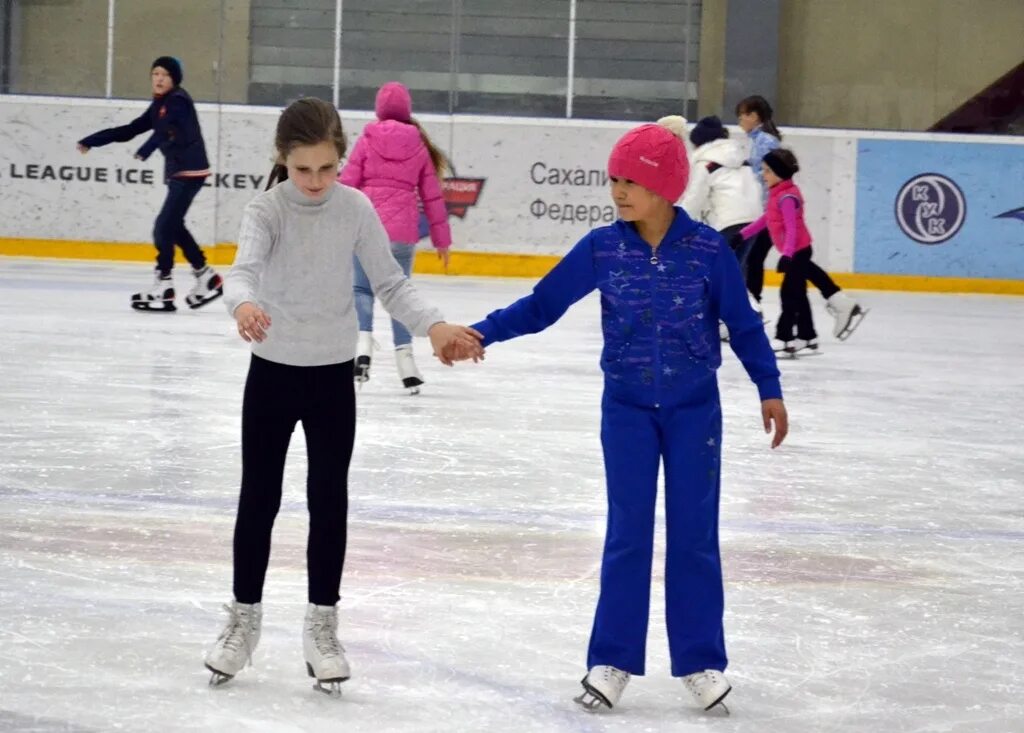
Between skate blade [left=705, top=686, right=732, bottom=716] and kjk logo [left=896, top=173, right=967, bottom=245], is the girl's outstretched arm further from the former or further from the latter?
kjk logo [left=896, top=173, right=967, bottom=245]

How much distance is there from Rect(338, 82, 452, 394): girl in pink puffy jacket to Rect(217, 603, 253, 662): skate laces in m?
4.11

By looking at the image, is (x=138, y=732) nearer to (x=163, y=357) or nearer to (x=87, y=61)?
(x=163, y=357)

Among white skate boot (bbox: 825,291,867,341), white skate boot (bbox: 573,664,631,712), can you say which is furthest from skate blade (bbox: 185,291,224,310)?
white skate boot (bbox: 573,664,631,712)

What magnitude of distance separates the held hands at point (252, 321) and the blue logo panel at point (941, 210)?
12024mm

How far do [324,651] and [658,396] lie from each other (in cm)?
69

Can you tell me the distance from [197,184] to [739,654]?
7.49 metres

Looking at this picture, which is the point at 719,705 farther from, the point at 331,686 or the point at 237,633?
the point at 237,633

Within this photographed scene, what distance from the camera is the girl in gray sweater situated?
276 cm

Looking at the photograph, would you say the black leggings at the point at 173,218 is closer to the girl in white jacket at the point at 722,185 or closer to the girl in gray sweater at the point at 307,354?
the girl in white jacket at the point at 722,185

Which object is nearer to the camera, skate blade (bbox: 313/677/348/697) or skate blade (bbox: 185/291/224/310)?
skate blade (bbox: 313/677/348/697)

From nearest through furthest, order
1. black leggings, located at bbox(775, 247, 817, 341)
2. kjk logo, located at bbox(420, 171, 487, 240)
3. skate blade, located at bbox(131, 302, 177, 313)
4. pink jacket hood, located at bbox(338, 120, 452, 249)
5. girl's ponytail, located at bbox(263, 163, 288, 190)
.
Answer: girl's ponytail, located at bbox(263, 163, 288, 190), pink jacket hood, located at bbox(338, 120, 452, 249), black leggings, located at bbox(775, 247, 817, 341), skate blade, located at bbox(131, 302, 177, 313), kjk logo, located at bbox(420, 171, 487, 240)

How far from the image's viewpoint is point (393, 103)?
704cm

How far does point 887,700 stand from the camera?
2832 millimetres

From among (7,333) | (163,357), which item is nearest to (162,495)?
(163,357)
